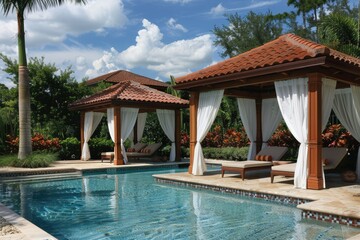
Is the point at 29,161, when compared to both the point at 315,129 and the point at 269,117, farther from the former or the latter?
the point at 315,129

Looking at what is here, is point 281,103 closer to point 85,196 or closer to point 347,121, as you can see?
point 347,121

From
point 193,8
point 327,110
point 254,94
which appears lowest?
point 327,110

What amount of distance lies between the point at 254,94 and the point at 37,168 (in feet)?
29.0

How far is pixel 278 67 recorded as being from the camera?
29.6 feet

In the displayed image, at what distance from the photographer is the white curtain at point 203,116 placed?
1134 cm

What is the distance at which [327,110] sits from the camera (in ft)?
30.0

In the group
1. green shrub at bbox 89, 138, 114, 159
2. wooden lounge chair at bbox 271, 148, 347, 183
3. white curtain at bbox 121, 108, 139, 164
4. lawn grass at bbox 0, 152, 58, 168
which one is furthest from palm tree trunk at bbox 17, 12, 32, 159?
wooden lounge chair at bbox 271, 148, 347, 183

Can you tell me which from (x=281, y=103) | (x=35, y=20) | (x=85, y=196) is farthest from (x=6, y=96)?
(x=281, y=103)

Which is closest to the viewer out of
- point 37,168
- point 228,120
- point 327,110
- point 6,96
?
point 327,110

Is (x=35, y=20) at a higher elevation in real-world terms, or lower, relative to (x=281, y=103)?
higher

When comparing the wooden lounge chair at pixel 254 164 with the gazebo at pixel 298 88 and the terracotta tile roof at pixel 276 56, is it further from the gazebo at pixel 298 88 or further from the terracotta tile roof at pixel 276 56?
the terracotta tile roof at pixel 276 56

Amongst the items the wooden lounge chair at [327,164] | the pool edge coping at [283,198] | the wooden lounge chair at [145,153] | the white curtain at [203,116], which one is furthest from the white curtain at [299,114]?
the wooden lounge chair at [145,153]

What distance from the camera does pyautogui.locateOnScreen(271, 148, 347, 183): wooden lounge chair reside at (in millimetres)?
9336

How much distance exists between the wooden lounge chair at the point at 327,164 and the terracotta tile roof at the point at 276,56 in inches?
98.0
